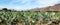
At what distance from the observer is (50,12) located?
3.63 metres

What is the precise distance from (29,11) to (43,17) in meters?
0.40

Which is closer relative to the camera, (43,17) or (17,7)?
(43,17)

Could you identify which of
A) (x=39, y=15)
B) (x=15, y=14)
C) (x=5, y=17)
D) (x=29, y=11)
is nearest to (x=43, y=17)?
(x=39, y=15)

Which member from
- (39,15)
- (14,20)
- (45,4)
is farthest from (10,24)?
(45,4)

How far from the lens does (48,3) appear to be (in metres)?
3.78

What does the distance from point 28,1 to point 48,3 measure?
48 centimetres

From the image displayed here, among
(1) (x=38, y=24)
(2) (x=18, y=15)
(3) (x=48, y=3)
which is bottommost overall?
(1) (x=38, y=24)

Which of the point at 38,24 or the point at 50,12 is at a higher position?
the point at 50,12

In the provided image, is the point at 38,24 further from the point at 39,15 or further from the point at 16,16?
the point at 16,16

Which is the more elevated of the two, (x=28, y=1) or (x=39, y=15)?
(x=28, y=1)

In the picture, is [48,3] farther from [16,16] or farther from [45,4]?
[16,16]

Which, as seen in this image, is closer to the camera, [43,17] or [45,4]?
[43,17]

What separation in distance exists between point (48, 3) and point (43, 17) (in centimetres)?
43

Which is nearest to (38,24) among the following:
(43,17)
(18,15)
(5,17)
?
(43,17)
